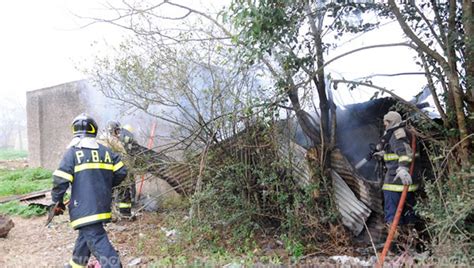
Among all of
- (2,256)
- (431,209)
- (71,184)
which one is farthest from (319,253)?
(2,256)

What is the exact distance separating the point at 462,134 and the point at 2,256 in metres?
5.66

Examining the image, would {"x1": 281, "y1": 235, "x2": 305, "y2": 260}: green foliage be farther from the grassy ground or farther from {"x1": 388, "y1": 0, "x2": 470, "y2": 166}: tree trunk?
the grassy ground

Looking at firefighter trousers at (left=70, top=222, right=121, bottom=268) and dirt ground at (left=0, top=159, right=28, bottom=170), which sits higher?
dirt ground at (left=0, top=159, right=28, bottom=170)

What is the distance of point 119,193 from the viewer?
6.03m

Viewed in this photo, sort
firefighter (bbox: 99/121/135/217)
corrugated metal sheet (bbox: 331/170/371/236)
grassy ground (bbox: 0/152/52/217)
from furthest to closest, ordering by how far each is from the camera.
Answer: grassy ground (bbox: 0/152/52/217), firefighter (bbox: 99/121/135/217), corrugated metal sheet (bbox: 331/170/371/236)

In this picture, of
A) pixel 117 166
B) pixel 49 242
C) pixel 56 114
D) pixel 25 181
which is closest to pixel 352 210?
pixel 117 166

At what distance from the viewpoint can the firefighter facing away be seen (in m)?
3.71

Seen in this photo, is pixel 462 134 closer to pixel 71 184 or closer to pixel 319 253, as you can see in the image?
pixel 319 253

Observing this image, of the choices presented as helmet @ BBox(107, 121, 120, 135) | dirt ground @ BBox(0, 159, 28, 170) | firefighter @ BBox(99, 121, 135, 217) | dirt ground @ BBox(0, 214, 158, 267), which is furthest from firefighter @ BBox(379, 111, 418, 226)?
dirt ground @ BBox(0, 159, 28, 170)

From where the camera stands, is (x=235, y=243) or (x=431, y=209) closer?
(x=431, y=209)

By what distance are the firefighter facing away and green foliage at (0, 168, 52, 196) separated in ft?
18.7

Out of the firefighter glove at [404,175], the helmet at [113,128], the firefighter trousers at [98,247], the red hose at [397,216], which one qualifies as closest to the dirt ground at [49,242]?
the firefighter trousers at [98,247]

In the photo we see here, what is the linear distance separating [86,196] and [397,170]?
355cm

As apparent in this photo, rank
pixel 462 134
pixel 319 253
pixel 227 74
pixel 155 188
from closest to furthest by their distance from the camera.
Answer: pixel 462 134 → pixel 319 253 → pixel 227 74 → pixel 155 188
